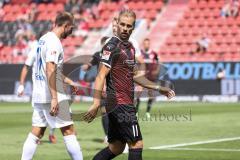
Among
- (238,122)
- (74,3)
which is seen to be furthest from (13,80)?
(238,122)

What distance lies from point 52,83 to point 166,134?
25.5ft

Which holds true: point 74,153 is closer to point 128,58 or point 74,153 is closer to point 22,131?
point 128,58

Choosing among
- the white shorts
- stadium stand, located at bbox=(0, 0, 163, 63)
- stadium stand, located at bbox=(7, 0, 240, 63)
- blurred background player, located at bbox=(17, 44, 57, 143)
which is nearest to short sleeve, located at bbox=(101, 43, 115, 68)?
the white shorts

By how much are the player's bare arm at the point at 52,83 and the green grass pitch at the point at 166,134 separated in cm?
300

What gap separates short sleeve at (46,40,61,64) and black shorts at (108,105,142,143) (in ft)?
4.68

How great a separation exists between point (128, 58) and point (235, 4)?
97.6ft

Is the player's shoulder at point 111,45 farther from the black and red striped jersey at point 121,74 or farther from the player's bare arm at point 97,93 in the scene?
the player's bare arm at point 97,93

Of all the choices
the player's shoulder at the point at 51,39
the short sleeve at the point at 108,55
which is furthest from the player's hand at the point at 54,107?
the short sleeve at the point at 108,55

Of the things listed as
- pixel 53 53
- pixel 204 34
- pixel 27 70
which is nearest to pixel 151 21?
pixel 204 34

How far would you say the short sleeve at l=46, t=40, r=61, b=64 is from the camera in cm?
1067

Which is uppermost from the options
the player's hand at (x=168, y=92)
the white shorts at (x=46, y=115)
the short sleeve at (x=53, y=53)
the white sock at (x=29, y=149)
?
the short sleeve at (x=53, y=53)

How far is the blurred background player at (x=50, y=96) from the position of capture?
10.8m

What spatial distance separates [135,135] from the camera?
9.68 meters

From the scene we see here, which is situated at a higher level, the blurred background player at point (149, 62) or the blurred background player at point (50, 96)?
the blurred background player at point (50, 96)
